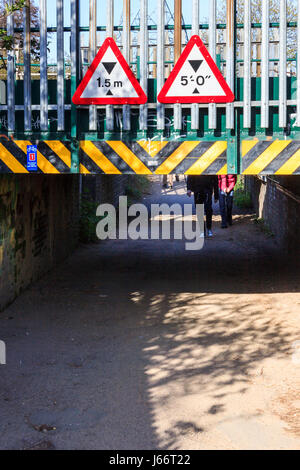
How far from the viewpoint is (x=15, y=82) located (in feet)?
23.5

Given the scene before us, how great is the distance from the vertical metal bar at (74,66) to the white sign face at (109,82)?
242 millimetres

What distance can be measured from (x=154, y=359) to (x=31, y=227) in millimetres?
3577

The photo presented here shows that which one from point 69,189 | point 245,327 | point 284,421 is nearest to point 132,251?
point 69,189

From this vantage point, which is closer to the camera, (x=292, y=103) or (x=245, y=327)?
(x=292, y=103)

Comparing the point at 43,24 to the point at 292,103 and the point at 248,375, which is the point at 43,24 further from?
the point at 248,375

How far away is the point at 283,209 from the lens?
42.9ft

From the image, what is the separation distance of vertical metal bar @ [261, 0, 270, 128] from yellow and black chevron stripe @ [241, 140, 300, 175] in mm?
231

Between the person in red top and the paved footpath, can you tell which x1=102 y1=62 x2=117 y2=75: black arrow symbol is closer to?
the paved footpath

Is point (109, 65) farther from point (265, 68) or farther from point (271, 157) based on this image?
point (271, 157)

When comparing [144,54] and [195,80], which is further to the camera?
[144,54]

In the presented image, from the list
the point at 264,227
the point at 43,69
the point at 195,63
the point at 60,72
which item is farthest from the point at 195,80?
the point at 264,227

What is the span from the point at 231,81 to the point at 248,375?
9.37 feet

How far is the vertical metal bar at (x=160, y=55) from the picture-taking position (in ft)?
22.0

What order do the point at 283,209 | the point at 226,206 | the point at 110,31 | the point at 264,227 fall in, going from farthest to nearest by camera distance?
1. the point at 226,206
2. the point at 264,227
3. the point at 283,209
4. the point at 110,31
